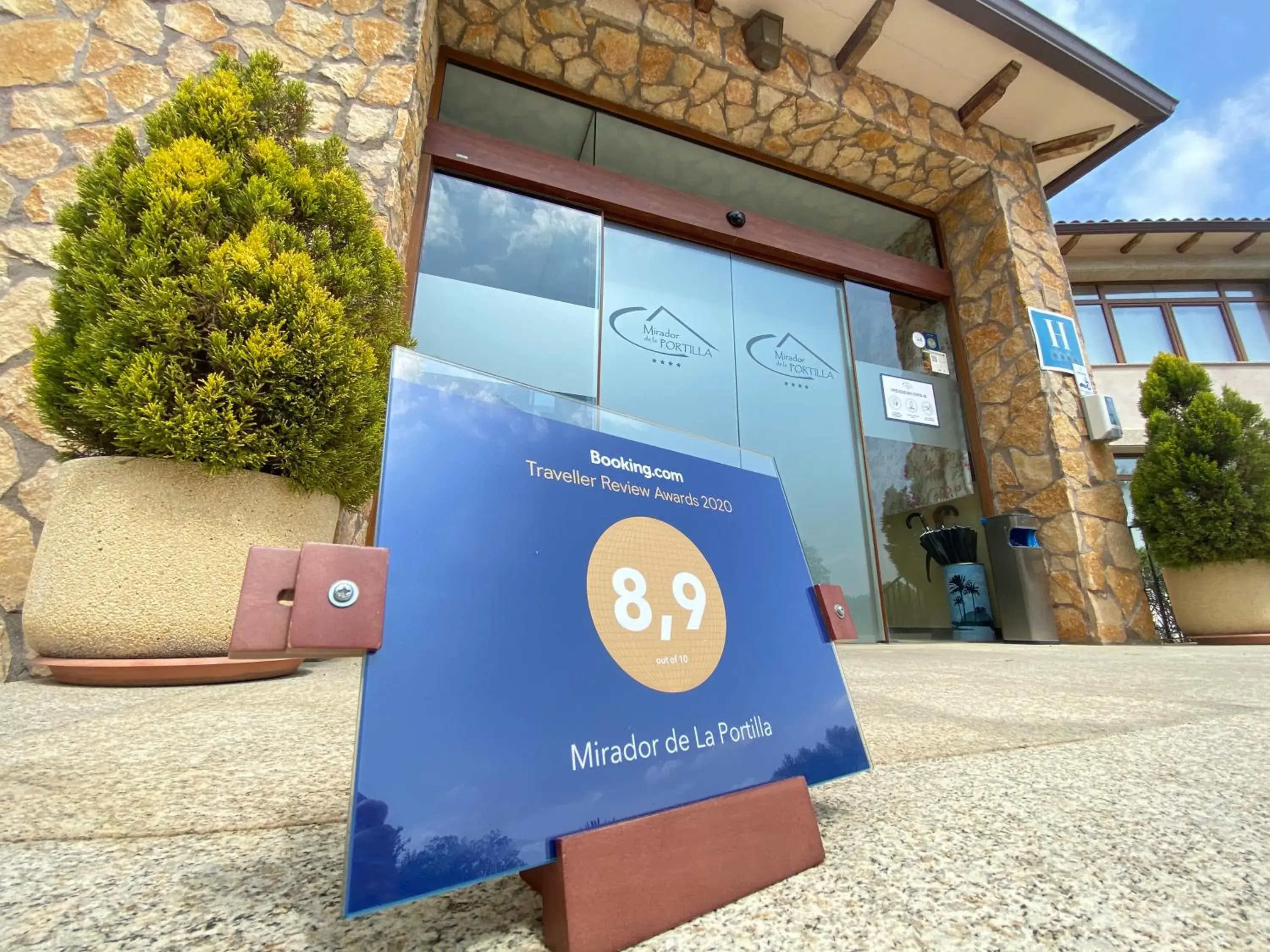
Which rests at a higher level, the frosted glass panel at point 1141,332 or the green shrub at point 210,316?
the frosted glass panel at point 1141,332

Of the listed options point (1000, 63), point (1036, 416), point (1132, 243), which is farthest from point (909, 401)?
point (1132, 243)

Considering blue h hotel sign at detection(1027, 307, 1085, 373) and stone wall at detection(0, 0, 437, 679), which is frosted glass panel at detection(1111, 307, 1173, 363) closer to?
blue h hotel sign at detection(1027, 307, 1085, 373)

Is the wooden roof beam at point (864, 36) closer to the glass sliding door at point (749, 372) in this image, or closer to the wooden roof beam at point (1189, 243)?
the glass sliding door at point (749, 372)

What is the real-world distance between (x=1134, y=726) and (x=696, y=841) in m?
1.06

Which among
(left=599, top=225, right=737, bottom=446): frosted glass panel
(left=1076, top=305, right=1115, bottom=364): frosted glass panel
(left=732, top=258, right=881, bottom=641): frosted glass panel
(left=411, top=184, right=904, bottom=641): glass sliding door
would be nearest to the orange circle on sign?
(left=411, top=184, right=904, bottom=641): glass sliding door

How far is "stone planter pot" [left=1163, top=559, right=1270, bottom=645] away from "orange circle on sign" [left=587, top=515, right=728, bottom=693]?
4.21 meters

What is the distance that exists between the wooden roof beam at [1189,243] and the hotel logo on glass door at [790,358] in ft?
20.6

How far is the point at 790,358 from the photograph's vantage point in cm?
367

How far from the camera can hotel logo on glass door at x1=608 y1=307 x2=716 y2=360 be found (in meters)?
3.24

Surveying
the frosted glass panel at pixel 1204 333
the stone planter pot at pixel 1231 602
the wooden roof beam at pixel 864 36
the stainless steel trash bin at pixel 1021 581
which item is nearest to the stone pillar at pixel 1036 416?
the stainless steel trash bin at pixel 1021 581

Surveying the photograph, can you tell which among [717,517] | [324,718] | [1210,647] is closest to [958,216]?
[1210,647]

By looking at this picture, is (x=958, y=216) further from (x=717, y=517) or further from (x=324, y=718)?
(x=324, y=718)

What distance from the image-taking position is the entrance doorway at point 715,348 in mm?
2959

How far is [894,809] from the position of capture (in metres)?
0.62
